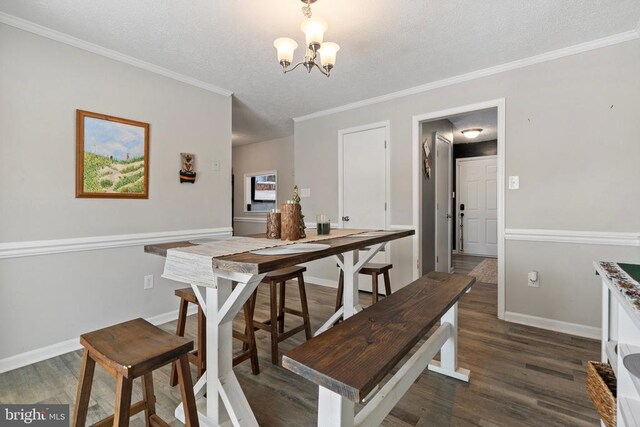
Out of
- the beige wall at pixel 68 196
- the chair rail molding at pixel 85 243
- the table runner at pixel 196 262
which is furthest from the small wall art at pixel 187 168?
the table runner at pixel 196 262

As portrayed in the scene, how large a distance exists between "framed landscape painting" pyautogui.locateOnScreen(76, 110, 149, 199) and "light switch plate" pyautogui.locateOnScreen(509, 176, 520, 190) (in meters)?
3.38

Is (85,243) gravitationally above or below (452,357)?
above

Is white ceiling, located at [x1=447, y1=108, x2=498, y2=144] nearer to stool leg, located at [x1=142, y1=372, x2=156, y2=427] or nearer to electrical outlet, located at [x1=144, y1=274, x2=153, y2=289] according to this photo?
electrical outlet, located at [x1=144, y1=274, x2=153, y2=289]

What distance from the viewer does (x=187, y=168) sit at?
305 cm

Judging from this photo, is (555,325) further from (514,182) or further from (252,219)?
(252,219)

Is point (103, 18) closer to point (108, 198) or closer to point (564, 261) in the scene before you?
point (108, 198)

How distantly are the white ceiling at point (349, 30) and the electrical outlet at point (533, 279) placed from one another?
195cm

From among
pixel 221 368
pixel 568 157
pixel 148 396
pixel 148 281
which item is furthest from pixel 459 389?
pixel 148 281

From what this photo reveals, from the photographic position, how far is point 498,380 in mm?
1879

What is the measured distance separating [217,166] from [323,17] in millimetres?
1925

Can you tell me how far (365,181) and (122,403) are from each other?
3241 millimetres

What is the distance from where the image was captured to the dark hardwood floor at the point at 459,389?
1.56 meters

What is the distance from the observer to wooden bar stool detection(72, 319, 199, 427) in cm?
104

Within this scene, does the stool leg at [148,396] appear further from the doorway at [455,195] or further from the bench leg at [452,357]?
the doorway at [455,195]
